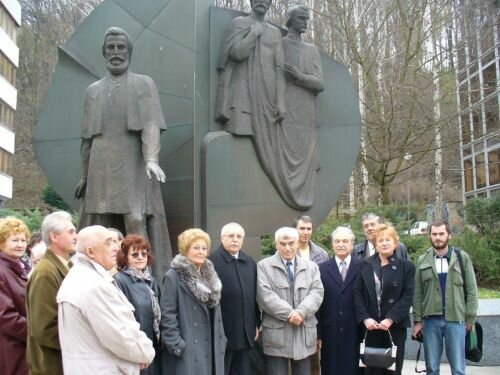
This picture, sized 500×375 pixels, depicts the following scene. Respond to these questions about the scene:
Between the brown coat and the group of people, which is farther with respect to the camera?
the brown coat

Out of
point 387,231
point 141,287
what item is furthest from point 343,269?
point 141,287

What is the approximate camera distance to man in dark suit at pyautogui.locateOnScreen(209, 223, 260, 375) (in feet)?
15.1

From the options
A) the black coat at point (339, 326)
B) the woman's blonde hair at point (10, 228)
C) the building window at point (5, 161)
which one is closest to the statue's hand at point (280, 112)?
the black coat at point (339, 326)

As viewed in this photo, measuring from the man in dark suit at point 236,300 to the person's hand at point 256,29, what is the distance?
8.93ft

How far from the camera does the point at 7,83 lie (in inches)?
1262

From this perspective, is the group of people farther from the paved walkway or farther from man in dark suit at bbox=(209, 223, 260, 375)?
the paved walkway

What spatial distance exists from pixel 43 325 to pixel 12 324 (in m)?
0.62

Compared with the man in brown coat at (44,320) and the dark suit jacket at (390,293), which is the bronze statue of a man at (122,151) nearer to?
the dark suit jacket at (390,293)

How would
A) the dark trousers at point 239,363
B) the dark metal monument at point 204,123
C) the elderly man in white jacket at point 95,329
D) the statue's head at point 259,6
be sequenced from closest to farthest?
the elderly man in white jacket at point 95,329, the dark trousers at point 239,363, the dark metal monument at point 204,123, the statue's head at point 259,6

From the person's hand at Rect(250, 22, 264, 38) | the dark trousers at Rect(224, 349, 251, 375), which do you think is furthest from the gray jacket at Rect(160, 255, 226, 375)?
the person's hand at Rect(250, 22, 264, 38)

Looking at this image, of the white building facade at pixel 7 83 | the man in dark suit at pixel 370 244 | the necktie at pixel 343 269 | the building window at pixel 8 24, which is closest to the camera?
the necktie at pixel 343 269

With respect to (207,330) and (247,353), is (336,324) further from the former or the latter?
(207,330)

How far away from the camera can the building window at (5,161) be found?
3228 cm

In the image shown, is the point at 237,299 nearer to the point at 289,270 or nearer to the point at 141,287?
the point at 289,270
